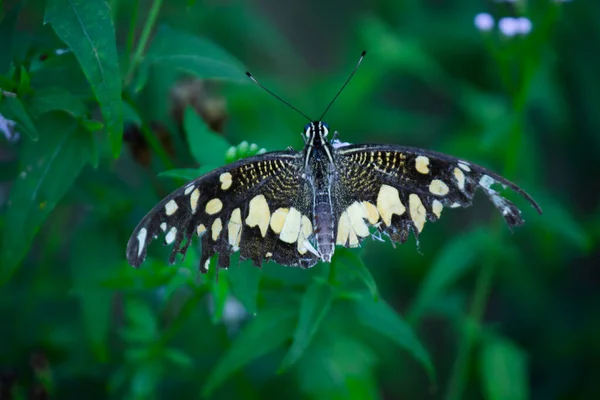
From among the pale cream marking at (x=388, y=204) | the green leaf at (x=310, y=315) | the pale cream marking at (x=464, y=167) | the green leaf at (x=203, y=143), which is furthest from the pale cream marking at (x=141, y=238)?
the pale cream marking at (x=464, y=167)

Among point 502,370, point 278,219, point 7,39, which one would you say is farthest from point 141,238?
point 502,370

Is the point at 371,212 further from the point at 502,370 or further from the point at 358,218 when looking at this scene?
the point at 502,370

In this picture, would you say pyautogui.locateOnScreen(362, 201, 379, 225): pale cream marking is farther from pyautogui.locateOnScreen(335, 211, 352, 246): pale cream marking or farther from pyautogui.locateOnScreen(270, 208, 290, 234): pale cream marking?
pyautogui.locateOnScreen(270, 208, 290, 234): pale cream marking

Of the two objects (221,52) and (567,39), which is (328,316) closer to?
(221,52)

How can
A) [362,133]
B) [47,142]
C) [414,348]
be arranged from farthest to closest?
[362,133], [414,348], [47,142]

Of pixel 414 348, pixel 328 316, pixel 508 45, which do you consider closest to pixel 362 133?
pixel 508 45

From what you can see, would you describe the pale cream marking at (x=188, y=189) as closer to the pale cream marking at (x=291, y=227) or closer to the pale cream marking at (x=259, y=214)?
the pale cream marking at (x=259, y=214)
